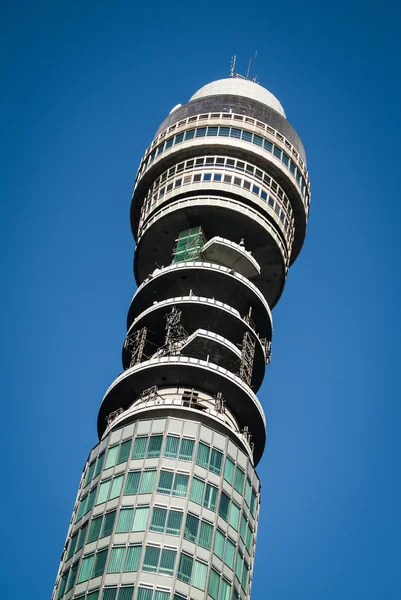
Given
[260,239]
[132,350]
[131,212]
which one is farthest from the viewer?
[131,212]

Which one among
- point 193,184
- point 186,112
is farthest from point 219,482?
point 186,112

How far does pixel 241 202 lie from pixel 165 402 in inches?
988

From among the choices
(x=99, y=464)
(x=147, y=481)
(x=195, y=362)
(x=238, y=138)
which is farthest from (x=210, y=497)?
(x=238, y=138)

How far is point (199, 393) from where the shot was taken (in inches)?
3430

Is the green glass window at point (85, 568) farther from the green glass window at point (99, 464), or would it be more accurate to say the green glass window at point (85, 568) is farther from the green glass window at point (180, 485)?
the green glass window at point (99, 464)

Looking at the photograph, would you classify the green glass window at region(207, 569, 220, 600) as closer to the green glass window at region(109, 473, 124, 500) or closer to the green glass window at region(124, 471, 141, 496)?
the green glass window at region(124, 471, 141, 496)

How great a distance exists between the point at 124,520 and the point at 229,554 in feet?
24.0

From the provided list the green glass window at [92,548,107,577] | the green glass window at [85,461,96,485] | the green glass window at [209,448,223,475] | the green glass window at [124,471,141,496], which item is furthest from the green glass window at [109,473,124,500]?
the green glass window at [209,448,223,475]

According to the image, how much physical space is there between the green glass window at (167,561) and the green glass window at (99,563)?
12.1 ft

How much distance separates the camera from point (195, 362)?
286ft

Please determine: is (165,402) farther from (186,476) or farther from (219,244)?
(219,244)

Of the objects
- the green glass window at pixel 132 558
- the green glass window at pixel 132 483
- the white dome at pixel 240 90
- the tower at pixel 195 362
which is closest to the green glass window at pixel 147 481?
the tower at pixel 195 362

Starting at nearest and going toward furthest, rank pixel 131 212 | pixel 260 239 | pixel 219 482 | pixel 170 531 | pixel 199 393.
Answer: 1. pixel 170 531
2. pixel 219 482
3. pixel 199 393
4. pixel 260 239
5. pixel 131 212

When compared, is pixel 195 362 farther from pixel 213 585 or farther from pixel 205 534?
pixel 213 585
